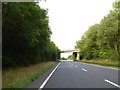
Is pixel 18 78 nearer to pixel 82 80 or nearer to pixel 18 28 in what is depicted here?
pixel 82 80

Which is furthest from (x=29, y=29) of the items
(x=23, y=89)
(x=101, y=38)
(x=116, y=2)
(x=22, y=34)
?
(x=101, y=38)

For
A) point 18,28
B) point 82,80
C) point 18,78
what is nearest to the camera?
point 82,80

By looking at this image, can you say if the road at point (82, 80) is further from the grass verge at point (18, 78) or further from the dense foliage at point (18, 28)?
the dense foliage at point (18, 28)

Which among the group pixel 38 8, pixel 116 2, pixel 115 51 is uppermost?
pixel 116 2

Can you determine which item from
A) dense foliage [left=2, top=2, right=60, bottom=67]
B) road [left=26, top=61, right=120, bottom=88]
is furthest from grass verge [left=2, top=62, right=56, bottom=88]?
dense foliage [left=2, top=2, right=60, bottom=67]

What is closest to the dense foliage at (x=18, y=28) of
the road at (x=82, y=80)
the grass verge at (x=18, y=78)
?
the grass verge at (x=18, y=78)

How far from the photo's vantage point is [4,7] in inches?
928

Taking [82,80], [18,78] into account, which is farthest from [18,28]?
[82,80]

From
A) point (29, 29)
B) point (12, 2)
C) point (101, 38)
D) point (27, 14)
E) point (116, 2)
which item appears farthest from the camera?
point (101, 38)

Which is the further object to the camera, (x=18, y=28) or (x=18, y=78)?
(x=18, y=28)

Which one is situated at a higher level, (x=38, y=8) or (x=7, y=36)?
(x=38, y=8)

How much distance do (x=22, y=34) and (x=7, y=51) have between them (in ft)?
16.4

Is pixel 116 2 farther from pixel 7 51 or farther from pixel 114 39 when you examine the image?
pixel 7 51

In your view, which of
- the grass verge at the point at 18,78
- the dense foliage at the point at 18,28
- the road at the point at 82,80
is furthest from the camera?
the dense foliage at the point at 18,28
